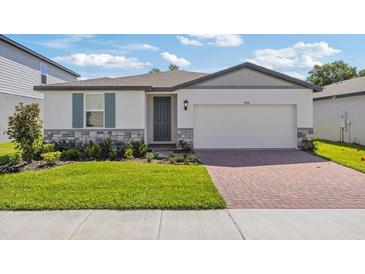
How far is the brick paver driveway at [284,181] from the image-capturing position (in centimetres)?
637

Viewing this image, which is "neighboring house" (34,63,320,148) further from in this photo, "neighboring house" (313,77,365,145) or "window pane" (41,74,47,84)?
"window pane" (41,74,47,84)

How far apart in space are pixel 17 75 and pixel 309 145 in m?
17.3

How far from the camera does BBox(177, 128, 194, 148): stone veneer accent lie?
47.5ft

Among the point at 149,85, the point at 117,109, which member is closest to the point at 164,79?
the point at 149,85

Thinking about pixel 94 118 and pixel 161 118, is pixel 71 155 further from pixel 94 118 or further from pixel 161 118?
pixel 161 118

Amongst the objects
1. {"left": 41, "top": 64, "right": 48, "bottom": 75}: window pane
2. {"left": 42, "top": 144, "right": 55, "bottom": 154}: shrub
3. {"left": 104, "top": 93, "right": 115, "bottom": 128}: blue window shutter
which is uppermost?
{"left": 41, "top": 64, "right": 48, "bottom": 75}: window pane

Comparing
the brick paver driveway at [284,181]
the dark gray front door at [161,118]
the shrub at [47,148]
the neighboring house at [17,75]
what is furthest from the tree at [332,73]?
the shrub at [47,148]

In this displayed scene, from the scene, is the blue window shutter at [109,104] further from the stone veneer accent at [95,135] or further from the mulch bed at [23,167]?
the mulch bed at [23,167]

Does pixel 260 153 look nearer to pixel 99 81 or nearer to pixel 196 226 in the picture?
pixel 99 81

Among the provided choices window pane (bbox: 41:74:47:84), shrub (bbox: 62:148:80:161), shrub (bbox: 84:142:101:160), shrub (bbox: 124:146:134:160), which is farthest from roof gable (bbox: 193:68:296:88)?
window pane (bbox: 41:74:47:84)

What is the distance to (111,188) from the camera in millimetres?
7184

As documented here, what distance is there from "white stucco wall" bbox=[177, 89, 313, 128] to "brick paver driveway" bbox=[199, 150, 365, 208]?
9.23 feet

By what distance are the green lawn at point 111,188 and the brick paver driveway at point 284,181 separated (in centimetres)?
59

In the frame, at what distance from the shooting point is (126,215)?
5.53m
